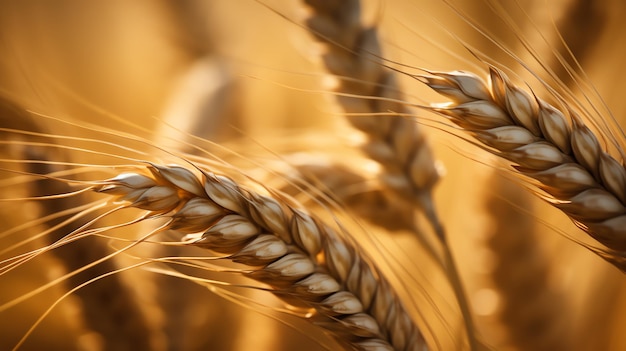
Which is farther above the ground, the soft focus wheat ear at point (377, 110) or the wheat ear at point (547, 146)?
the soft focus wheat ear at point (377, 110)

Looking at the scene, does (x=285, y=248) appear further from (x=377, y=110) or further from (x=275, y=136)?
(x=275, y=136)

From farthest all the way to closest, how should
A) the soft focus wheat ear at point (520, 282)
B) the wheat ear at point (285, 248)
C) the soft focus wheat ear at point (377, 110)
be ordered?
the soft focus wheat ear at point (520, 282) → the soft focus wheat ear at point (377, 110) → the wheat ear at point (285, 248)

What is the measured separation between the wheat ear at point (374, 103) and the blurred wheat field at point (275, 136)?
0.07 ft

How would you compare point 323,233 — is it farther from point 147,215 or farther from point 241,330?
point 241,330

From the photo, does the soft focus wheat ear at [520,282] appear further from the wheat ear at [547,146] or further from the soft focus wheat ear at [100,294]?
the soft focus wheat ear at [100,294]

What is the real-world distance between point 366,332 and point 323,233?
8cm

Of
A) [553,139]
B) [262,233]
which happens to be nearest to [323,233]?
[262,233]

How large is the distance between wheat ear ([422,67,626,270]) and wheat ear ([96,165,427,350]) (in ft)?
0.43

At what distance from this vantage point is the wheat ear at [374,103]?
0.56m

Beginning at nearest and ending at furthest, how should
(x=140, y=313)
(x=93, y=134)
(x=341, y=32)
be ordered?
(x=341, y=32) → (x=140, y=313) → (x=93, y=134)

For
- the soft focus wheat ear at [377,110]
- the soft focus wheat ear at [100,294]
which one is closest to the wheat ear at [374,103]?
the soft focus wheat ear at [377,110]

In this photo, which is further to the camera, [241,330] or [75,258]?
[241,330]

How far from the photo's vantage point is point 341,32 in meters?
0.56

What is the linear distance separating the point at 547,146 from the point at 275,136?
573 millimetres
